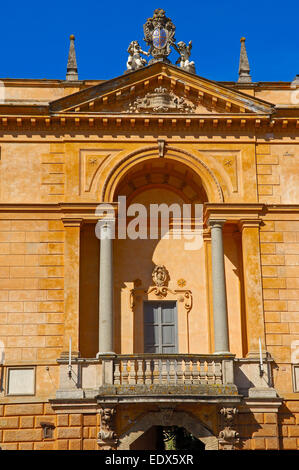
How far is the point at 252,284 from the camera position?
Answer: 25.4 m

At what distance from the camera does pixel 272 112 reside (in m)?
26.8

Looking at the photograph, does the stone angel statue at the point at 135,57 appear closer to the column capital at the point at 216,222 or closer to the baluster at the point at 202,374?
the column capital at the point at 216,222

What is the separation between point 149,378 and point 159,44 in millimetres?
11522

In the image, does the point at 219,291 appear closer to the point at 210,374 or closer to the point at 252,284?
the point at 252,284

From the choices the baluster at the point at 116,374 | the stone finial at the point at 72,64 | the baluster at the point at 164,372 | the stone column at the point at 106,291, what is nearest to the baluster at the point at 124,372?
the baluster at the point at 116,374

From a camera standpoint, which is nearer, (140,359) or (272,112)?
(140,359)

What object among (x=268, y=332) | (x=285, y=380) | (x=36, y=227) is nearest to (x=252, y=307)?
(x=268, y=332)

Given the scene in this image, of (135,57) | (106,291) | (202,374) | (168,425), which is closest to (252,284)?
(202,374)

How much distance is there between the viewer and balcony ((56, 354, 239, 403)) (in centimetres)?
2317

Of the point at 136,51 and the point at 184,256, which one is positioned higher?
the point at 136,51

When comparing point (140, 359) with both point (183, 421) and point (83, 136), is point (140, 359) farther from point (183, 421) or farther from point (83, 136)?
point (83, 136)

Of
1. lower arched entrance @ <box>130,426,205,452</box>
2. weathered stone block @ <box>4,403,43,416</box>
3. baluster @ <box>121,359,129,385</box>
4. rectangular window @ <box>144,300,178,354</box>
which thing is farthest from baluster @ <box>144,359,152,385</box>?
lower arched entrance @ <box>130,426,205,452</box>

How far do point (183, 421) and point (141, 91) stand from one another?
35.5 feet

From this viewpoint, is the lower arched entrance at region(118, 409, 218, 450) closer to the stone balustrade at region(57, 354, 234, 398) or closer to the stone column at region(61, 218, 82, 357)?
the stone balustrade at region(57, 354, 234, 398)
